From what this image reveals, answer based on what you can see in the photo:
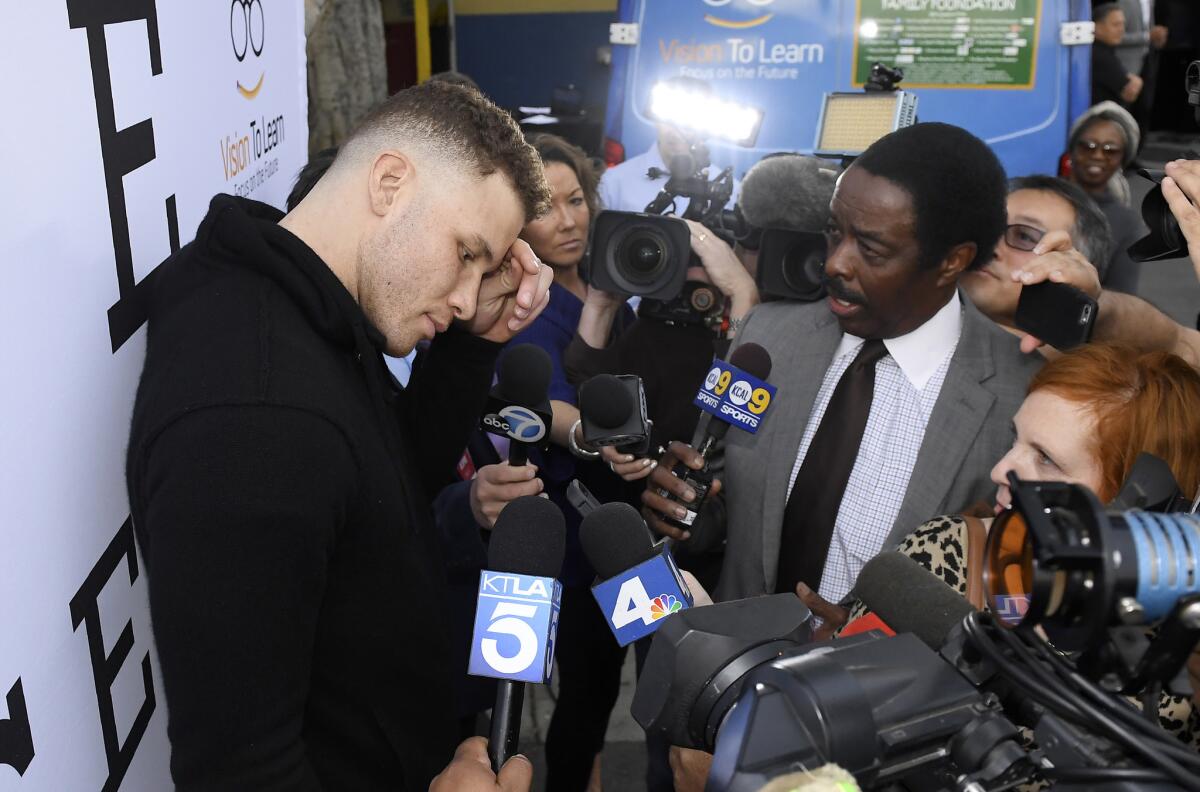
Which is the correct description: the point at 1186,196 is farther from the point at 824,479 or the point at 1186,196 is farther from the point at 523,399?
the point at 523,399

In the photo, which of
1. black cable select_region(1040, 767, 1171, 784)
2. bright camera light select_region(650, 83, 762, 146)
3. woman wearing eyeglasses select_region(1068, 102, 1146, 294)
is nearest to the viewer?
black cable select_region(1040, 767, 1171, 784)

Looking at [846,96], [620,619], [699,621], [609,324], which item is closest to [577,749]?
[609,324]

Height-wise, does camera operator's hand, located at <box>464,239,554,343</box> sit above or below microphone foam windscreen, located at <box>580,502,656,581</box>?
above

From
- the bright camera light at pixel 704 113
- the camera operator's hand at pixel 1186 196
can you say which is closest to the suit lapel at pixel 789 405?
the camera operator's hand at pixel 1186 196

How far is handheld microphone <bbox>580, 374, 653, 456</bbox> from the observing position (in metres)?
1.90

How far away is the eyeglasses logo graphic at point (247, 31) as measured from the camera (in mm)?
1834

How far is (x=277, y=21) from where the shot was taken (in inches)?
88.0

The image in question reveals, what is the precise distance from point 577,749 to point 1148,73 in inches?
343

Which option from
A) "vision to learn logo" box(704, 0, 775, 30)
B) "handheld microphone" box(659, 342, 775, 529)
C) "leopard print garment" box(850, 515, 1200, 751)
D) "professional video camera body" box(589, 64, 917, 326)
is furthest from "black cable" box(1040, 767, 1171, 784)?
"vision to learn logo" box(704, 0, 775, 30)

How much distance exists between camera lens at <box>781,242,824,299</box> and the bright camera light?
2.29m

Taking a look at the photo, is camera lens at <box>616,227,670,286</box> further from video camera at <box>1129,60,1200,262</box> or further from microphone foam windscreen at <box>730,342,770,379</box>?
video camera at <box>1129,60,1200,262</box>

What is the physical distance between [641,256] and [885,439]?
751 millimetres

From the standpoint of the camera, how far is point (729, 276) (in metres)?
2.43

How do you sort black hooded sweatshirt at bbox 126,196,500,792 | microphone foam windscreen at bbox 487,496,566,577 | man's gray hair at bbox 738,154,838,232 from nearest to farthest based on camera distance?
black hooded sweatshirt at bbox 126,196,500,792 < microphone foam windscreen at bbox 487,496,566,577 < man's gray hair at bbox 738,154,838,232
